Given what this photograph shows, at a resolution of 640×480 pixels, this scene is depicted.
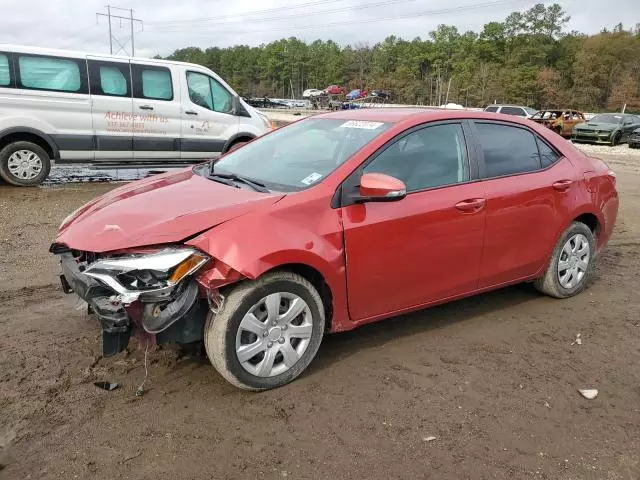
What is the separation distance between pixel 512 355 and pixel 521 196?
1.18 m

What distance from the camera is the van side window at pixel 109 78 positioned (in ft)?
30.3

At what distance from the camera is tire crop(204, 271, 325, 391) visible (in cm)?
307

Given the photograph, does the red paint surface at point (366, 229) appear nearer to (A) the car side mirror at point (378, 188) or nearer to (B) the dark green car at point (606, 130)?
(A) the car side mirror at point (378, 188)

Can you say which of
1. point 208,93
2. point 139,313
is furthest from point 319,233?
point 208,93

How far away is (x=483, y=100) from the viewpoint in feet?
246

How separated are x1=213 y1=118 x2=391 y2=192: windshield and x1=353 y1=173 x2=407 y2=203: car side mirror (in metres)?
0.26

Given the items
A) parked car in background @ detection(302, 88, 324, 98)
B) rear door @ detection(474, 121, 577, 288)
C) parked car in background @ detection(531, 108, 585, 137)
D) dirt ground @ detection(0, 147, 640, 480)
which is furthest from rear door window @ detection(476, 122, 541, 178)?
parked car in background @ detection(302, 88, 324, 98)

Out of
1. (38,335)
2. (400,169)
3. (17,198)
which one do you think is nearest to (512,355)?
(400,169)

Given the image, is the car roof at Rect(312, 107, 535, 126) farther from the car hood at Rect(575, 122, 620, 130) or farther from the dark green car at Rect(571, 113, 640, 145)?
the car hood at Rect(575, 122, 620, 130)

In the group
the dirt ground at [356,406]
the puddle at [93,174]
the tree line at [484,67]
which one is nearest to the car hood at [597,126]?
the puddle at [93,174]

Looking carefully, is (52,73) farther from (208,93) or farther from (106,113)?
(208,93)

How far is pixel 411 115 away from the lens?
157 inches

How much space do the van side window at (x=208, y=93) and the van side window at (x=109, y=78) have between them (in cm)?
107

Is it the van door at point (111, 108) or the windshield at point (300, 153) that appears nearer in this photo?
the windshield at point (300, 153)
